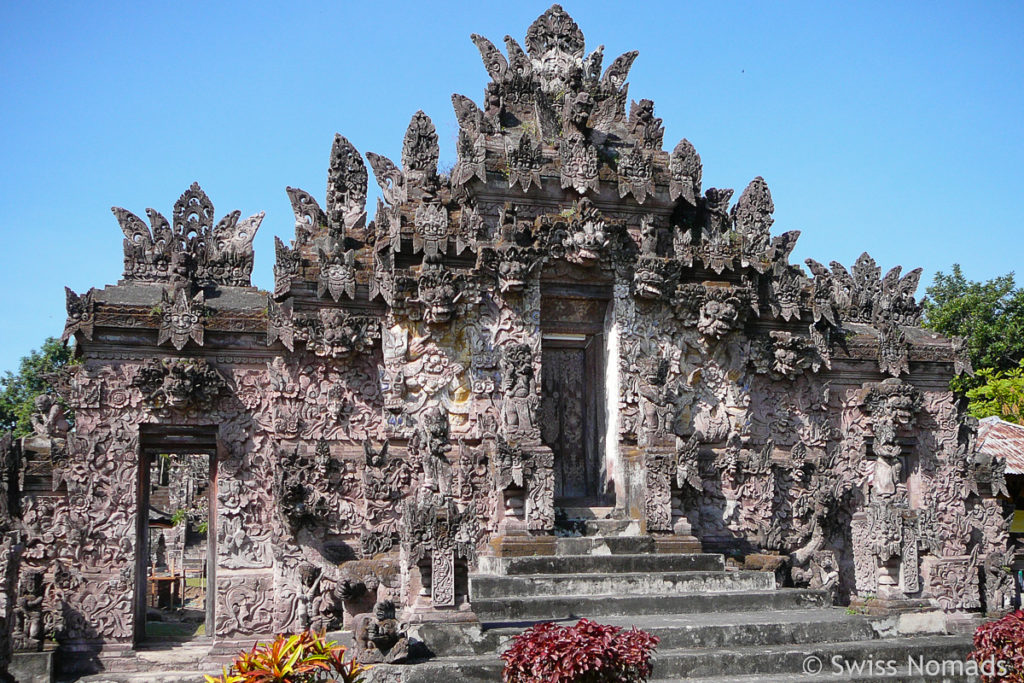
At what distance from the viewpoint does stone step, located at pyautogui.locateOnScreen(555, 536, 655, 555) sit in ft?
43.4

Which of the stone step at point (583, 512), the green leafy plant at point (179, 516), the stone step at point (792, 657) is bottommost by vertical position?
the stone step at point (792, 657)

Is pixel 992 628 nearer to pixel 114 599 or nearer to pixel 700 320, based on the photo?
pixel 700 320

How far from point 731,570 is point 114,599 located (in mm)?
8171

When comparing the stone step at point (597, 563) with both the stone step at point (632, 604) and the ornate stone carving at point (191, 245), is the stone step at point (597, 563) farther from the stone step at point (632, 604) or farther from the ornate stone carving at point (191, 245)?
the ornate stone carving at point (191, 245)

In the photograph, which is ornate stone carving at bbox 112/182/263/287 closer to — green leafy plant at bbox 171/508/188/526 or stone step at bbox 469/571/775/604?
stone step at bbox 469/571/775/604

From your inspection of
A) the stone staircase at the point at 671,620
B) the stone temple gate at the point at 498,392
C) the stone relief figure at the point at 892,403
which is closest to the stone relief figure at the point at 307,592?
the stone temple gate at the point at 498,392

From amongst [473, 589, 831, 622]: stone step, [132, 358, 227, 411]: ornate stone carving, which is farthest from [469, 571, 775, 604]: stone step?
[132, 358, 227, 411]: ornate stone carving

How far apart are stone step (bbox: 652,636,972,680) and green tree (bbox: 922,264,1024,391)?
20199 millimetres

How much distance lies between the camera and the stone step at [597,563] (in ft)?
41.6

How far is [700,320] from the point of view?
1502 centimetres

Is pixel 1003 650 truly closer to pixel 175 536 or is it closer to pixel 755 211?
pixel 755 211

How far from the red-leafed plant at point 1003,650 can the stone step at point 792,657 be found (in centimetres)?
178

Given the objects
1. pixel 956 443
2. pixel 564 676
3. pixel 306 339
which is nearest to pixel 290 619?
pixel 306 339

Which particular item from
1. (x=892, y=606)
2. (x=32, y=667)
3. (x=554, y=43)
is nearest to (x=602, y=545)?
(x=892, y=606)
